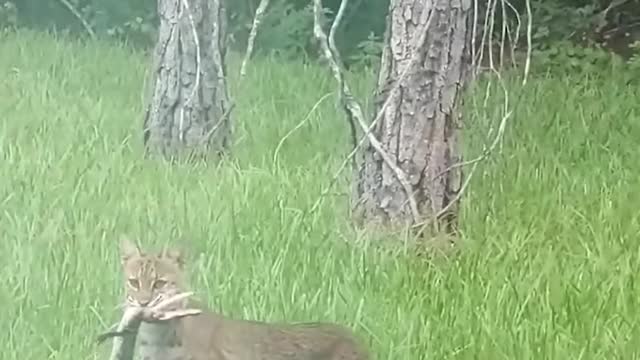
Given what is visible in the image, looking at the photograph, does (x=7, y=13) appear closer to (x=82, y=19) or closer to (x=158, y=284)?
(x=82, y=19)

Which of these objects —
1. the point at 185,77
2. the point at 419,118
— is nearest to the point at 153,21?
the point at 185,77

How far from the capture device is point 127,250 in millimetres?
978

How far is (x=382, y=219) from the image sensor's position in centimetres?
118

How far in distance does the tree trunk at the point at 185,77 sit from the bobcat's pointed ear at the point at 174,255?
0.33ft

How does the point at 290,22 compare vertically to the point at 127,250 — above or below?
above

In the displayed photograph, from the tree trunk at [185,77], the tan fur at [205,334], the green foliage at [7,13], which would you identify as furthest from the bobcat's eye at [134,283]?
the green foliage at [7,13]

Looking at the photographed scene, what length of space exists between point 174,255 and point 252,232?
13cm

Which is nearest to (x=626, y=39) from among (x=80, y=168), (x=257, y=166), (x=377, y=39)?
(x=377, y=39)

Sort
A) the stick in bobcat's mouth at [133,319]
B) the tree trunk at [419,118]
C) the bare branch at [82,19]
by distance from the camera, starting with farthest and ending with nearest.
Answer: the tree trunk at [419,118], the bare branch at [82,19], the stick in bobcat's mouth at [133,319]

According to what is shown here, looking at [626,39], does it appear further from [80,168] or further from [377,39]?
[80,168]

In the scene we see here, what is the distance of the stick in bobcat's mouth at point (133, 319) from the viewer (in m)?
0.93

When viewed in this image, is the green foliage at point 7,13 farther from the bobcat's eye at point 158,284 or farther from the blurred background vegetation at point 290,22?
the bobcat's eye at point 158,284

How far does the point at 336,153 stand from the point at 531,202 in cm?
22

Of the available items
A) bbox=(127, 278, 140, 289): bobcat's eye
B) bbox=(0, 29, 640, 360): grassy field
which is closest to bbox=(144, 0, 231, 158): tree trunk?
bbox=(0, 29, 640, 360): grassy field
